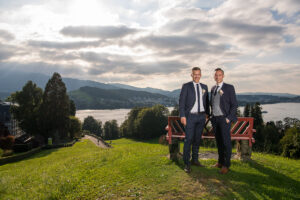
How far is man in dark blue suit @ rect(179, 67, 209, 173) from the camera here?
21.7 ft

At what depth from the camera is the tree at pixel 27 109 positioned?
145 feet

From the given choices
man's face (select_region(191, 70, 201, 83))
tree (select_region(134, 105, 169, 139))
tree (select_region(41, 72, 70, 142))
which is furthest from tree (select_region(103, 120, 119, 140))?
man's face (select_region(191, 70, 201, 83))

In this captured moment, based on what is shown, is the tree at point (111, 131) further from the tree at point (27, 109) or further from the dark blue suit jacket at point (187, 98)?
the dark blue suit jacket at point (187, 98)

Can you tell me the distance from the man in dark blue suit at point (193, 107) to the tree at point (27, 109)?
1756 inches

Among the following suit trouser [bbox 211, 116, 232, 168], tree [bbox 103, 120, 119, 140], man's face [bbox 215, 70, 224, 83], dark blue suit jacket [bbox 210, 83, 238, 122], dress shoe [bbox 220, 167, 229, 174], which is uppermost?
man's face [bbox 215, 70, 224, 83]

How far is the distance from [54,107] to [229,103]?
42.6m

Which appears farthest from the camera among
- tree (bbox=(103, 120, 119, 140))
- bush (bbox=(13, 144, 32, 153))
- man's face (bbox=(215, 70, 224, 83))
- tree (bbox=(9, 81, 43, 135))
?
tree (bbox=(103, 120, 119, 140))

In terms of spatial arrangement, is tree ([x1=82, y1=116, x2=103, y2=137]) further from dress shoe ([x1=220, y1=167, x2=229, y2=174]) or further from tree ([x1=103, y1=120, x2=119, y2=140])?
dress shoe ([x1=220, y1=167, x2=229, y2=174])

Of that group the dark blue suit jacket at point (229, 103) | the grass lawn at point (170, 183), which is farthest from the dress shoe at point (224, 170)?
the dark blue suit jacket at point (229, 103)

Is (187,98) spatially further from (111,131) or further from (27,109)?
(111,131)

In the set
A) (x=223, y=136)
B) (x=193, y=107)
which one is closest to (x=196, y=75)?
(x=193, y=107)

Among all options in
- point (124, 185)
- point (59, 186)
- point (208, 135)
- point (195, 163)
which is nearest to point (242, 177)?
point (195, 163)

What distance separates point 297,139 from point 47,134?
48567 millimetres

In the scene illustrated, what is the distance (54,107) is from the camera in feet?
139
